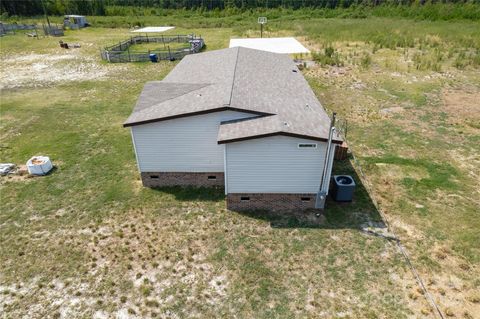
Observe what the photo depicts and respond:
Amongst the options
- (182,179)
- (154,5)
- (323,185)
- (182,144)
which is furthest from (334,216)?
(154,5)

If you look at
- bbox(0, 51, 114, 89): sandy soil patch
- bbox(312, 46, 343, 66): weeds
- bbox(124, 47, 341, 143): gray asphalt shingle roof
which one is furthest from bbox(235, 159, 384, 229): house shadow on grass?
bbox(0, 51, 114, 89): sandy soil patch

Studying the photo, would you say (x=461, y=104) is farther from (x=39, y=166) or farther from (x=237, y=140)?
(x=39, y=166)

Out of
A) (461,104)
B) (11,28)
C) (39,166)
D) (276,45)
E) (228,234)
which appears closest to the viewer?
(228,234)

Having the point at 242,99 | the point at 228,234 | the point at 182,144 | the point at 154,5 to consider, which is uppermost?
the point at 154,5

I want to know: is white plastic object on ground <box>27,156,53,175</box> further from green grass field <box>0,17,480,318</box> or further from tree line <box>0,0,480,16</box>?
tree line <box>0,0,480,16</box>

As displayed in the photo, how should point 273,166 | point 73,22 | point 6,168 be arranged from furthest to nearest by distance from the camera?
point 73,22
point 6,168
point 273,166

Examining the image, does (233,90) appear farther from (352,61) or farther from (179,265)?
(352,61)
